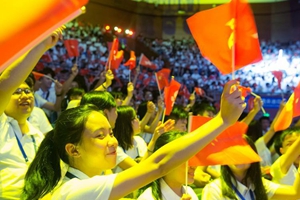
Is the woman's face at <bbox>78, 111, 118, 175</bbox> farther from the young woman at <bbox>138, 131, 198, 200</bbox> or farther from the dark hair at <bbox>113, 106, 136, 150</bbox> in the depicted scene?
the dark hair at <bbox>113, 106, 136, 150</bbox>

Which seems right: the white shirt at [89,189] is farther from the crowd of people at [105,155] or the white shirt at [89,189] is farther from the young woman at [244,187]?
the young woman at [244,187]

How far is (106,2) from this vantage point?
14.3m

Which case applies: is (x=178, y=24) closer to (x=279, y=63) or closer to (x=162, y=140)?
(x=279, y=63)

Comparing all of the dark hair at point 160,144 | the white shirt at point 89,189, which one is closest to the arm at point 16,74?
the white shirt at point 89,189

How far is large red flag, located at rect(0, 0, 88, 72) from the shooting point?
608 mm

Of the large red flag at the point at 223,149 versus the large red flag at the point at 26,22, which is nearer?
the large red flag at the point at 26,22

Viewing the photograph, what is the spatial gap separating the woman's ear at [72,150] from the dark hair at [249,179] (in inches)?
39.4

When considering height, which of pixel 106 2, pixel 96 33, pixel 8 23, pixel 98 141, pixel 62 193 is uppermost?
pixel 106 2

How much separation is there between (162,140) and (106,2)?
12.9 m

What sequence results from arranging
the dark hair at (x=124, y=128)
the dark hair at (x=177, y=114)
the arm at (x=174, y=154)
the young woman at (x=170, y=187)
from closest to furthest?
the arm at (x=174, y=154)
the young woman at (x=170, y=187)
the dark hair at (x=124, y=128)
the dark hair at (x=177, y=114)

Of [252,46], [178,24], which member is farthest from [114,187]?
[178,24]

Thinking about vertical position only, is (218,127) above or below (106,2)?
below

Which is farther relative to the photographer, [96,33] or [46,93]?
[96,33]

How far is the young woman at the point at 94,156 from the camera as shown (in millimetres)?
1149
